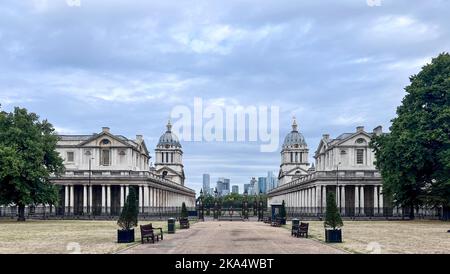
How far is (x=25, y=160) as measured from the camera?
69.4 metres

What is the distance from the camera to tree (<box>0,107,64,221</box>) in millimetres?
67000

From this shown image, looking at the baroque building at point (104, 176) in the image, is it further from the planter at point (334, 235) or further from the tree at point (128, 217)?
the planter at point (334, 235)

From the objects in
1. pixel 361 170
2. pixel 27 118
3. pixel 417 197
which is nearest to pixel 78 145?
pixel 27 118

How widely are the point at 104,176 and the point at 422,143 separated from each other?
195ft

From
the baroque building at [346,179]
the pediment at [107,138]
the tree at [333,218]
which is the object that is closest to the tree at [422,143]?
the tree at [333,218]

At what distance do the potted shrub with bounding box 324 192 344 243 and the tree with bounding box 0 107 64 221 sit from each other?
139 ft

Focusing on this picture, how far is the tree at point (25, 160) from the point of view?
6700 centimetres

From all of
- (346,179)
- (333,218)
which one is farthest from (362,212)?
(333,218)

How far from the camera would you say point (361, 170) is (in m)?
104

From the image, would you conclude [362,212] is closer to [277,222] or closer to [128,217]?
[277,222]
